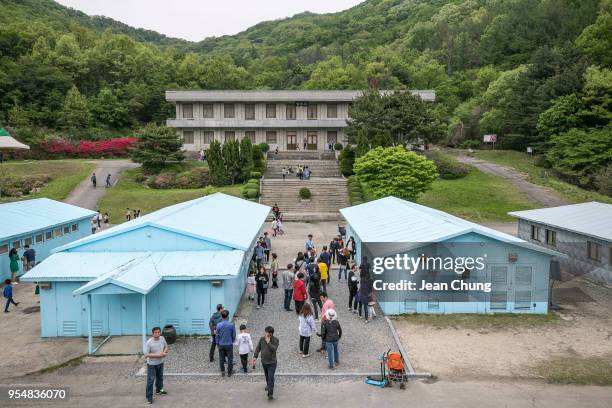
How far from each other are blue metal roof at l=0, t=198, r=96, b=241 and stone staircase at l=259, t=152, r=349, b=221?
52.3ft

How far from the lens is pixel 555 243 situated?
2292 centimetres

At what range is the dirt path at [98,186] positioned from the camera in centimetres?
3988

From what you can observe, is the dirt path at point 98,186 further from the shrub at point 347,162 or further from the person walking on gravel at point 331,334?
the person walking on gravel at point 331,334

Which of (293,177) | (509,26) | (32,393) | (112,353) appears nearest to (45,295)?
(112,353)

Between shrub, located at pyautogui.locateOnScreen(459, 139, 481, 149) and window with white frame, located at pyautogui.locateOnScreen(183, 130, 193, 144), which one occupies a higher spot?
window with white frame, located at pyautogui.locateOnScreen(183, 130, 193, 144)

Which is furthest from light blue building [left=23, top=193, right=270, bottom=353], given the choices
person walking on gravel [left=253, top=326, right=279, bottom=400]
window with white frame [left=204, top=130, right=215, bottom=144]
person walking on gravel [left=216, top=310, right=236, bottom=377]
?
window with white frame [left=204, top=130, right=215, bottom=144]

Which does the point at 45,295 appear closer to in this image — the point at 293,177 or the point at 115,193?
the point at 115,193

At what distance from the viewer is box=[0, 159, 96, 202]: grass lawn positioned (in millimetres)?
42000

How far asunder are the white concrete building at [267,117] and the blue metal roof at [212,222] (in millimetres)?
33141

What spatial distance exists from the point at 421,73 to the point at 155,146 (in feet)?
183

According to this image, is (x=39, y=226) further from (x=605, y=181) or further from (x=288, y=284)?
(x=605, y=181)

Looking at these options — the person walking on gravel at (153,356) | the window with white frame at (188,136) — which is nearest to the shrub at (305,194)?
the window with white frame at (188,136)

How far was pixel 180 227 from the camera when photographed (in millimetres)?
16312

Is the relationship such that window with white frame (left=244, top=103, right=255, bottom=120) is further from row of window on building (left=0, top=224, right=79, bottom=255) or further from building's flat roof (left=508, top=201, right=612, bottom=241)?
building's flat roof (left=508, top=201, right=612, bottom=241)
